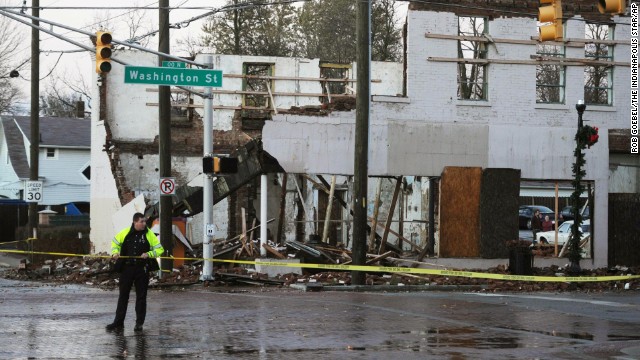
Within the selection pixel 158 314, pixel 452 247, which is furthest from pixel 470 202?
pixel 158 314

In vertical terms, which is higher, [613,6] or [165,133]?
[613,6]

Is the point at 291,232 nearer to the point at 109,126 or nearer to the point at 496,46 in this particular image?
the point at 109,126

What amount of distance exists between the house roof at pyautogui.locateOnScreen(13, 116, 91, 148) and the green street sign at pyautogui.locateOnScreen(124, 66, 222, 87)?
3789 centimetres

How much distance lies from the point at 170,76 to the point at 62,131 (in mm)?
40404

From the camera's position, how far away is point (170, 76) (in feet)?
82.1

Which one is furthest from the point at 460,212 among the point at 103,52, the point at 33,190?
the point at 33,190

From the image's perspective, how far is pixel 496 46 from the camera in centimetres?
3030

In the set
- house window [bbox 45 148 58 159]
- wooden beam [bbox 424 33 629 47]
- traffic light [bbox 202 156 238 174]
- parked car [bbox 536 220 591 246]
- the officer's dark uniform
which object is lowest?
parked car [bbox 536 220 591 246]

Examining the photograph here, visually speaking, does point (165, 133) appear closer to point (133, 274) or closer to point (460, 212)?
point (460, 212)

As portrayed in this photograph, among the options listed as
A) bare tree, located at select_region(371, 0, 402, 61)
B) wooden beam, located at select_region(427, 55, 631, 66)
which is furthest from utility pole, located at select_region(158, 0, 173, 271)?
bare tree, located at select_region(371, 0, 402, 61)

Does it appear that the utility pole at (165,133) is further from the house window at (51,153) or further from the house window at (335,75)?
the house window at (51,153)

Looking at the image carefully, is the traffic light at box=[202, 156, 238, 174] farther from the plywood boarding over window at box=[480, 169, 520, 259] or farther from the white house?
the white house

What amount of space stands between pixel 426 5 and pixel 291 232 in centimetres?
1438

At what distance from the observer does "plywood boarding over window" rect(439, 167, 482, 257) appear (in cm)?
2945
